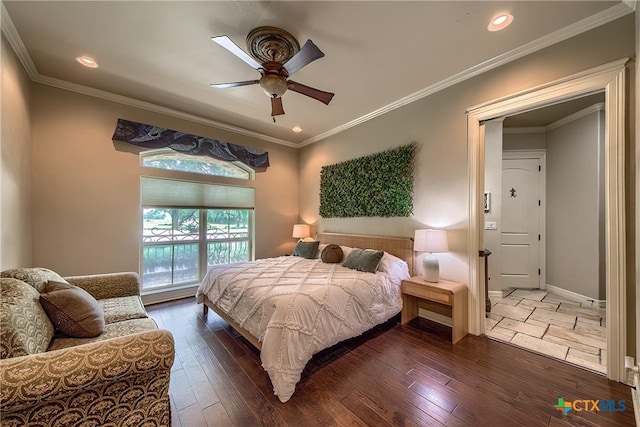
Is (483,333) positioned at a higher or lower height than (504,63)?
lower

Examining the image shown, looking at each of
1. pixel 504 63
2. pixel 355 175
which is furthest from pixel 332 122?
pixel 504 63

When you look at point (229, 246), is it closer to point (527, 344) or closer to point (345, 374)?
point (345, 374)

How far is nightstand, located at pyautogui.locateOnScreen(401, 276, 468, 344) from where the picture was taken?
2.58 metres

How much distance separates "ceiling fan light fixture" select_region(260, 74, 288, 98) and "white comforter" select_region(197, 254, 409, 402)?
74.8 inches

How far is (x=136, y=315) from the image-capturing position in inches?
81.0

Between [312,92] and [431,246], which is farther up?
[312,92]

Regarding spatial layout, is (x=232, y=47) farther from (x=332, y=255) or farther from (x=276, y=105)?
(x=332, y=255)

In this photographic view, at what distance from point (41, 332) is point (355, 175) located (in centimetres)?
381

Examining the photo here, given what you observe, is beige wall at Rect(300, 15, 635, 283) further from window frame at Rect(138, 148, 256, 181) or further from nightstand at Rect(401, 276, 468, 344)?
window frame at Rect(138, 148, 256, 181)

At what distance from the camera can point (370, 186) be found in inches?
153

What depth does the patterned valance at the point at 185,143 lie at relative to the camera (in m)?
3.38

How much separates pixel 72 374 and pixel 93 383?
0.10 metres

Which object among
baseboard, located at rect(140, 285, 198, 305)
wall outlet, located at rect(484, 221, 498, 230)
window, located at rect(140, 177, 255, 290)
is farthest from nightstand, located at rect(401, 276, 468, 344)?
baseboard, located at rect(140, 285, 198, 305)

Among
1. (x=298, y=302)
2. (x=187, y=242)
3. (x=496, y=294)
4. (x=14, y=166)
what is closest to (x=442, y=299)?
(x=298, y=302)
